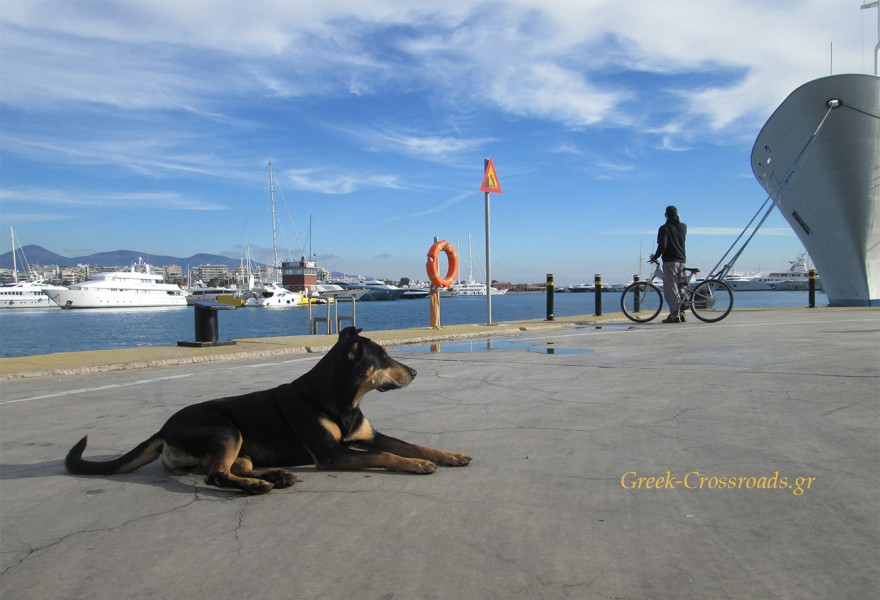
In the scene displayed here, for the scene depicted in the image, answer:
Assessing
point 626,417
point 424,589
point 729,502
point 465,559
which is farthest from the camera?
point 626,417

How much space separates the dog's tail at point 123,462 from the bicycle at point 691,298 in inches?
454

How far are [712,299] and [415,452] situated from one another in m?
11.7

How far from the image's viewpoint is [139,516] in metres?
2.74

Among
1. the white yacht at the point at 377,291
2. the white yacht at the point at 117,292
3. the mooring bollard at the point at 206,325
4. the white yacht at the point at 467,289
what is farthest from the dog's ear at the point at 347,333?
the white yacht at the point at 467,289

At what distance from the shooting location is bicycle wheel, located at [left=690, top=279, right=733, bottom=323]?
13.2 m

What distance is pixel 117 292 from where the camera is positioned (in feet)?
305

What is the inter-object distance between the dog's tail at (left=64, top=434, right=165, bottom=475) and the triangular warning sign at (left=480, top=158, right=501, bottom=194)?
1159 centimetres

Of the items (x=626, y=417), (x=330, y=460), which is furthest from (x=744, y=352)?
(x=330, y=460)

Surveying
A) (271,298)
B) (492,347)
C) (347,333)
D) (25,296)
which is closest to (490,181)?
(492,347)

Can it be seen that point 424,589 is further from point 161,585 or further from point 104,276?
point 104,276

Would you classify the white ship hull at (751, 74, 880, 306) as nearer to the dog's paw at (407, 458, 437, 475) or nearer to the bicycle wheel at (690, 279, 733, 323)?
the bicycle wheel at (690, 279, 733, 323)

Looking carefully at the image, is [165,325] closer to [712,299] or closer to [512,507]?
[712,299]

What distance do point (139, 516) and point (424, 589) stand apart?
1537 millimetres

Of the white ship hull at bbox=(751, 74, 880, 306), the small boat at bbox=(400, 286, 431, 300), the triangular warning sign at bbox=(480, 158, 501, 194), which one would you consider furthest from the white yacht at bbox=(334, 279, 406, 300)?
the triangular warning sign at bbox=(480, 158, 501, 194)
